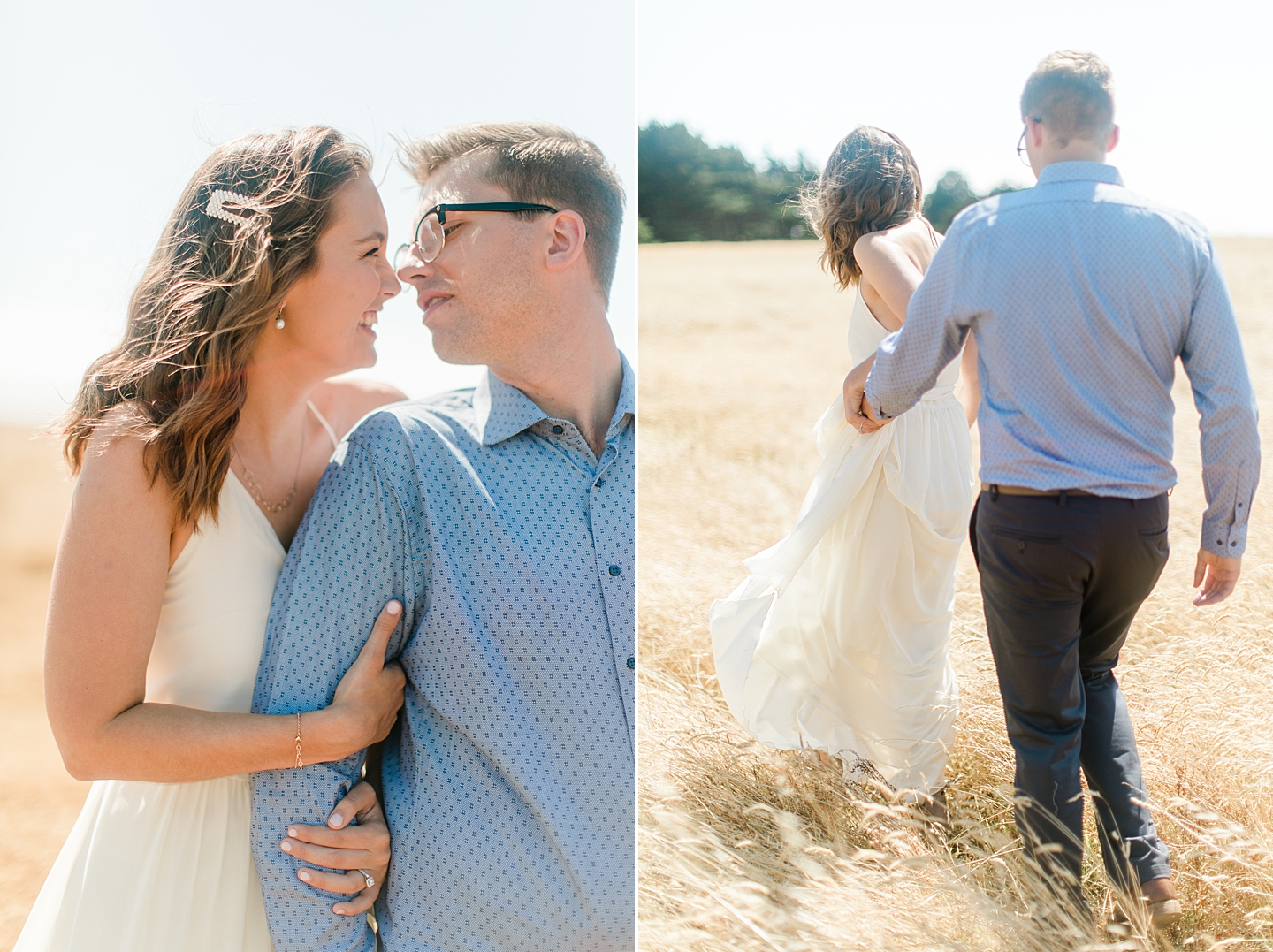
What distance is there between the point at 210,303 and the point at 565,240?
79 centimetres

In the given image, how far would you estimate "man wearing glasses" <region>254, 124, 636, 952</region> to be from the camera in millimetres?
1749

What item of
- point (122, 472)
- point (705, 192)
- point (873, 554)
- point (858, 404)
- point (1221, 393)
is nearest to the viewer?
point (122, 472)

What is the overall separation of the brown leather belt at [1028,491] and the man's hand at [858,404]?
334mm

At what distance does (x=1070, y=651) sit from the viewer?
1.99 meters

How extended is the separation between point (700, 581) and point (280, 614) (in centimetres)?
298

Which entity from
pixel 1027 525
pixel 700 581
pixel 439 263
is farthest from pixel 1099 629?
pixel 700 581

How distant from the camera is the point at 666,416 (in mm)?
9164

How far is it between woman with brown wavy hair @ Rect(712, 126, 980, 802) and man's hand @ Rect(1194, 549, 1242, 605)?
632mm

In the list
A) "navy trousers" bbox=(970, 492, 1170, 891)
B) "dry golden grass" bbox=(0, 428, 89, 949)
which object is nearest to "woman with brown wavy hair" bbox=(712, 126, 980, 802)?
"navy trousers" bbox=(970, 492, 1170, 891)

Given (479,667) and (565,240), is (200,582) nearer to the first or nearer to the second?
(479,667)

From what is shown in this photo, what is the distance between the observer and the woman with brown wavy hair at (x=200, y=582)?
1603 millimetres

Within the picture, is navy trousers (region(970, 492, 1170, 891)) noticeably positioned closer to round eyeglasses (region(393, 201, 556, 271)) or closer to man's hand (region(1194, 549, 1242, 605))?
man's hand (region(1194, 549, 1242, 605))

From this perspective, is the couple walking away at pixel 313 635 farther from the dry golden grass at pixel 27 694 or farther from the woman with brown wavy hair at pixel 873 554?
the woman with brown wavy hair at pixel 873 554

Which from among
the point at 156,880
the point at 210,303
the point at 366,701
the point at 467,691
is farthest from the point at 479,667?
the point at 210,303
